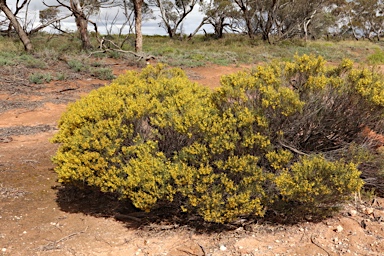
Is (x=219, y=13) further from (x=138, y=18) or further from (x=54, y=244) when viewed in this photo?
(x=54, y=244)

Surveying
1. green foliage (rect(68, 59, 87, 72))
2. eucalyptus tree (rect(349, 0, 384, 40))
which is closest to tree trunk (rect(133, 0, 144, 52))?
green foliage (rect(68, 59, 87, 72))

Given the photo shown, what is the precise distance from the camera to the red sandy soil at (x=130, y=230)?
3.51 meters

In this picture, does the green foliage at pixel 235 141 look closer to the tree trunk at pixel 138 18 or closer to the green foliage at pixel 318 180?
the green foliage at pixel 318 180

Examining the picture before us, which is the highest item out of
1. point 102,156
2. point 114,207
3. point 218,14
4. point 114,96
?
point 218,14

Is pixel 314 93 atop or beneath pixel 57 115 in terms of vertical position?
atop

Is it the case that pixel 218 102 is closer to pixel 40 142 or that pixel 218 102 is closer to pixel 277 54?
pixel 40 142

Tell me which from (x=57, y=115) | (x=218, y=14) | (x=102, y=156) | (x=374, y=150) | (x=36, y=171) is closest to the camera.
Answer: (x=102, y=156)

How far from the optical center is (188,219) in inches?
157

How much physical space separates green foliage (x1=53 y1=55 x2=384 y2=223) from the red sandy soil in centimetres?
29

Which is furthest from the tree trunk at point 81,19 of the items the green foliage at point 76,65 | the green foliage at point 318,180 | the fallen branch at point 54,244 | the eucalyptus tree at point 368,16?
the eucalyptus tree at point 368,16

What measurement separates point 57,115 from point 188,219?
5682 millimetres

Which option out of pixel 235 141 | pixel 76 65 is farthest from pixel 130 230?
pixel 76 65

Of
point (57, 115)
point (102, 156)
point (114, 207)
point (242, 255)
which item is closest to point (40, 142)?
point (57, 115)

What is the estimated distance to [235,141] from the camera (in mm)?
3568
